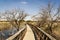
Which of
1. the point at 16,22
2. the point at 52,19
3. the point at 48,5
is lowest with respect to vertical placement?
the point at 16,22

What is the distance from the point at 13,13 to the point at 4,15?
256 centimetres

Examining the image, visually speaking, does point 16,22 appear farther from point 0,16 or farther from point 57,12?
point 57,12

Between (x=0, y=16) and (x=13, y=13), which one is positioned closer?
(x=13, y=13)

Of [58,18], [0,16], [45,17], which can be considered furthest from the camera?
[0,16]

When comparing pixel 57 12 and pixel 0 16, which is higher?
pixel 57 12

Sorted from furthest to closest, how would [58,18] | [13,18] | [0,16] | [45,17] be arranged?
1. [0,16]
2. [13,18]
3. [45,17]
4. [58,18]

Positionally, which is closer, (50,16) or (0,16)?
(50,16)


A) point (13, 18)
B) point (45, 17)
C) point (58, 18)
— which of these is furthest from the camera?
point (13, 18)

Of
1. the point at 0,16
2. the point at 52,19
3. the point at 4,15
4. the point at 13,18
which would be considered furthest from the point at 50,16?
the point at 0,16

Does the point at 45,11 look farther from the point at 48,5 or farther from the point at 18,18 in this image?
the point at 18,18

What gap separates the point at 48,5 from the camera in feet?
97.0

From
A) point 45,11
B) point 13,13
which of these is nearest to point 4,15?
point 13,13

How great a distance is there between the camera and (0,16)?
43438mm

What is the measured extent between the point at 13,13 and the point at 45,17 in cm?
1339
